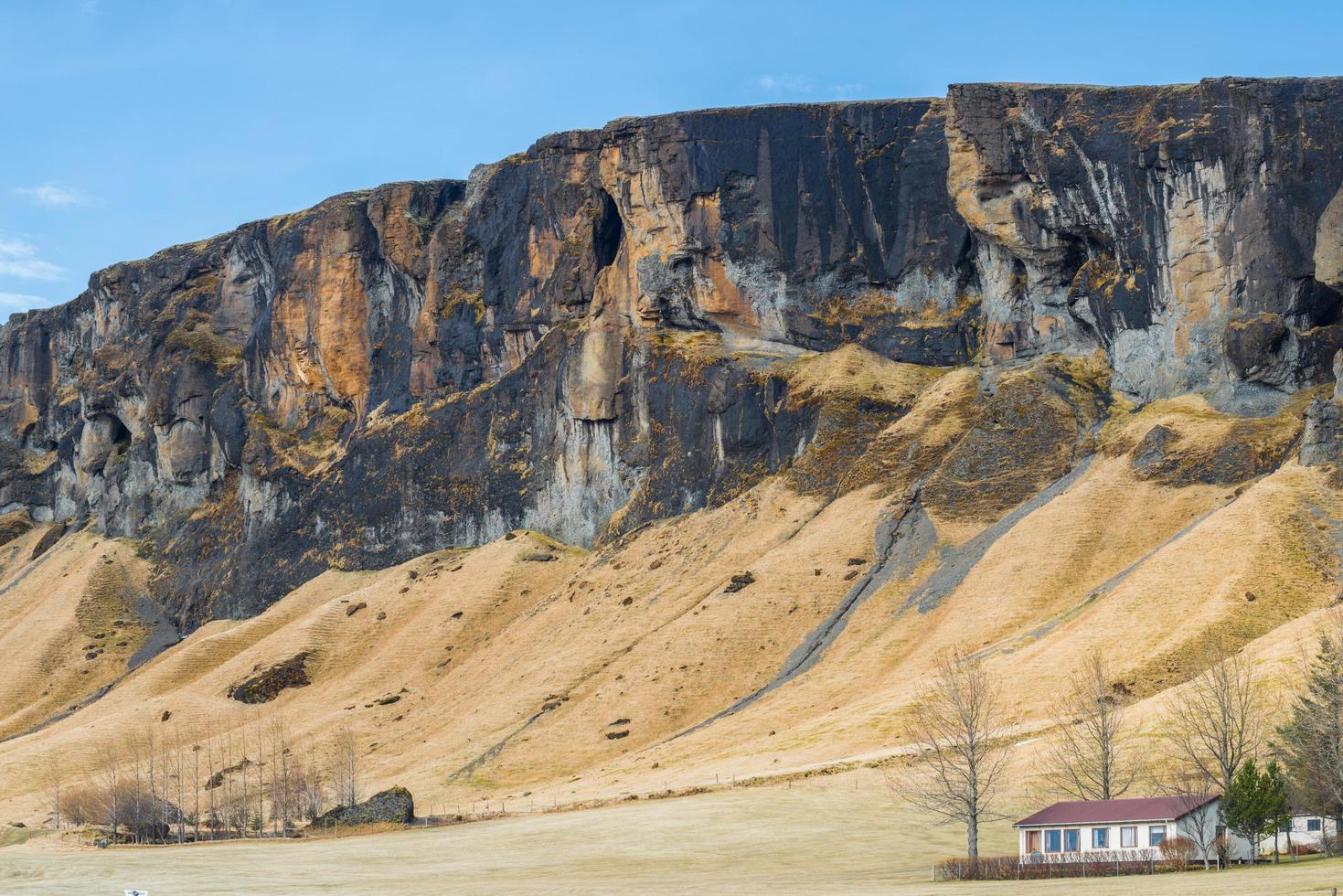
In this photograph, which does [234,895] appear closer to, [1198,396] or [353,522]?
[1198,396]

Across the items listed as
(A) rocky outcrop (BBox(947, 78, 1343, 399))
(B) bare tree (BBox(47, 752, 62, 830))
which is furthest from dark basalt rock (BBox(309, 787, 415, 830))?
(A) rocky outcrop (BBox(947, 78, 1343, 399))

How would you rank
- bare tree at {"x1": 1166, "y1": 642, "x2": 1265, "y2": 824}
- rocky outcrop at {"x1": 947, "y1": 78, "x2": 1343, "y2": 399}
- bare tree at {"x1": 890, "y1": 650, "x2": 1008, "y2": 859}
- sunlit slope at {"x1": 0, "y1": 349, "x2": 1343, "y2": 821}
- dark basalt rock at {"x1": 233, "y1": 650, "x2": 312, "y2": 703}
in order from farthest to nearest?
1. dark basalt rock at {"x1": 233, "y1": 650, "x2": 312, "y2": 703}
2. rocky outcrop at {"x1": 947, "y1": 78, "x2": 1343, "y2": 399}
3. sunlit slope at {"x1": 0, "y1": 349, "x2": 1343, "y2": 821}
4. bare tree at {"x1": 890, "y1": 650, "x2": 1008, "y2": 859}
5. bare tree at {"x1": 1166, "y1": 642, "x2": 1265, "y2": 824}

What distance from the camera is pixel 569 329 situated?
611 ft

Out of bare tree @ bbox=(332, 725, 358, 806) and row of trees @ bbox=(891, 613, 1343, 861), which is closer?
row of trees @ bbox=(891, 613, 1343, 861)

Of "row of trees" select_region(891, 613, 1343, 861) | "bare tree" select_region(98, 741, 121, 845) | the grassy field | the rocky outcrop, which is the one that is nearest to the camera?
the grassy field

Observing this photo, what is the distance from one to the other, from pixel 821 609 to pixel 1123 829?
69.5m

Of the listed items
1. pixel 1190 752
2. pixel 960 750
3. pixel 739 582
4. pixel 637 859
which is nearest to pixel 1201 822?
pixel 1190 752

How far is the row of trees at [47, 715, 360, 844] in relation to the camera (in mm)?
113062

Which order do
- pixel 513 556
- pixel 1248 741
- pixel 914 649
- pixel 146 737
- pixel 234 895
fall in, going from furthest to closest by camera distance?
pixel 513 556
pixel 146 737
pixel 914 649
pixel 1248 741
pixel 234 895

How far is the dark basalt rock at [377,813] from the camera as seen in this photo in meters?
106

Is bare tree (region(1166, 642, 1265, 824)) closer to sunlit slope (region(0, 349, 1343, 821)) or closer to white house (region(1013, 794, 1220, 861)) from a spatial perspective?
white house (region(1013, 794, 1220, 861))

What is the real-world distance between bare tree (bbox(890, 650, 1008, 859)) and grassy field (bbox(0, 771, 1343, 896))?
1525 mm

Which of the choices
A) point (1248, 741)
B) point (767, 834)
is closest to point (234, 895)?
point (767, 834)

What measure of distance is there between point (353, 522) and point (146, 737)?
42.9 meters
